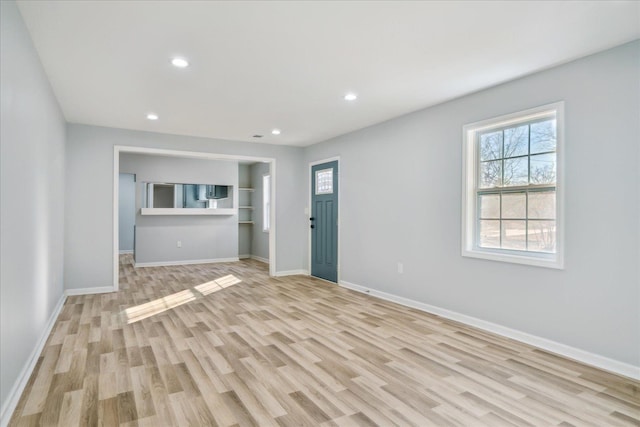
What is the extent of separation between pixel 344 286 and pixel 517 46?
3.99 m

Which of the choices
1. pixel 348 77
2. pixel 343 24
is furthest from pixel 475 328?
pixel 343 24

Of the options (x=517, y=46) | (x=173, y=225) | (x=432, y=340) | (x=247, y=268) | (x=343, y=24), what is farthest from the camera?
(x=173, y=225)

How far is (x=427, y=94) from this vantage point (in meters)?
3.81

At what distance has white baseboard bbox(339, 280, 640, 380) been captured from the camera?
2.62 meters

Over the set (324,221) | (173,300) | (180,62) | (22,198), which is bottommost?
(173,300)

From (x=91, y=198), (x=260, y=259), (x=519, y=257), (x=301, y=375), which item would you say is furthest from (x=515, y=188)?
(x=260, y=259)

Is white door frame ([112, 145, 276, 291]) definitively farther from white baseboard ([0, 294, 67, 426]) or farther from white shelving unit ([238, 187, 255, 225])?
white shelving unit ([238, 187, 255, 225])

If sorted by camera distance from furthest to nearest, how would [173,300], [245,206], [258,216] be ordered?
[245,206] → [258,216] → [173,300]

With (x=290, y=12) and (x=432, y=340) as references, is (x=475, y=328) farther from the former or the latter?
(x=290, y=12)

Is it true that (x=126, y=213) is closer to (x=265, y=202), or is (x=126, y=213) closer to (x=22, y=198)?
(x=265, y=202)

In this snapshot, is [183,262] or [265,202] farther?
[265,202]

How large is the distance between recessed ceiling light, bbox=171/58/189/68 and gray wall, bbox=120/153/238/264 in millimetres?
5365

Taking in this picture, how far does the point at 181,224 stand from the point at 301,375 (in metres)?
6.44

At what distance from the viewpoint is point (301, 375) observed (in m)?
2.61
